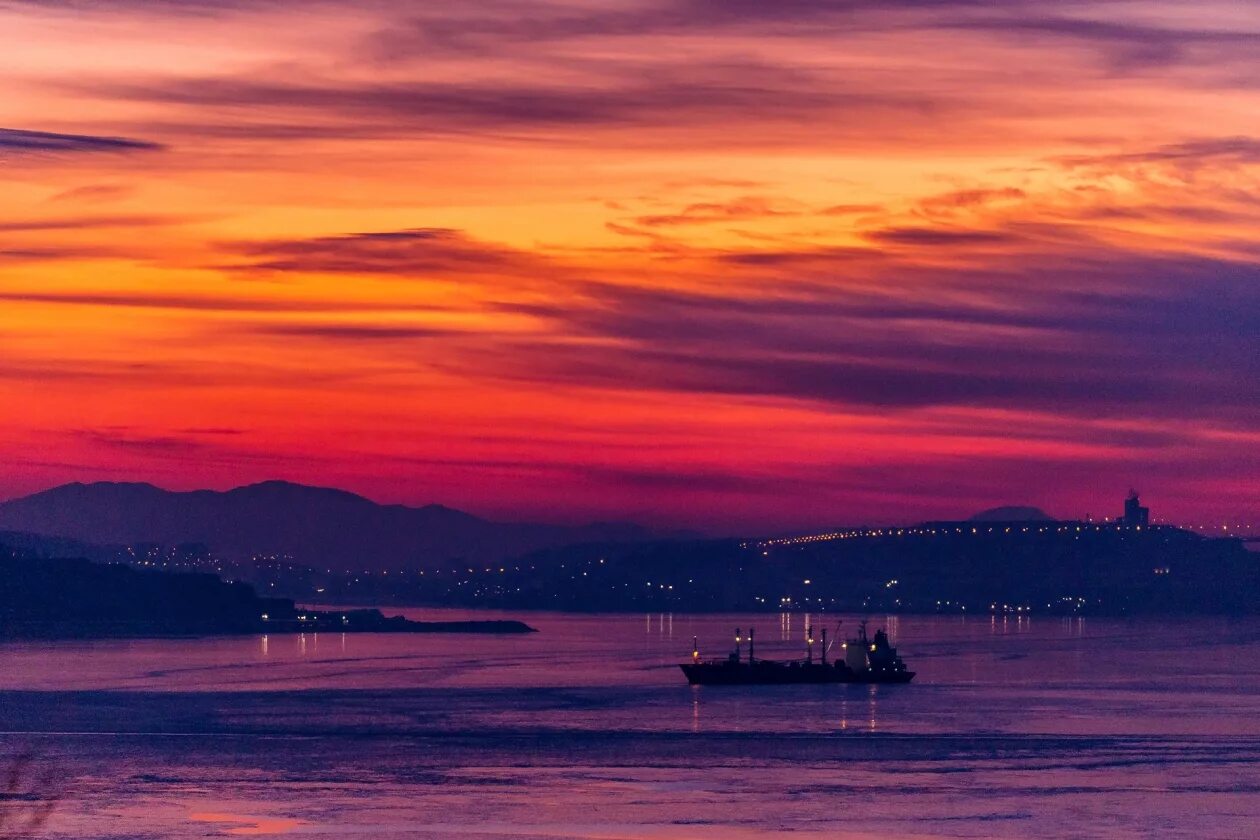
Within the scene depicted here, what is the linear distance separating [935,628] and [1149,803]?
291 ft

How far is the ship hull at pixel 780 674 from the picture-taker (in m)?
58.5

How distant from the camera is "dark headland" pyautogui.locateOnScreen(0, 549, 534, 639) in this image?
350 feet

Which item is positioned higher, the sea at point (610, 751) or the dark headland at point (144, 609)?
the dark headland at point (144, 609)

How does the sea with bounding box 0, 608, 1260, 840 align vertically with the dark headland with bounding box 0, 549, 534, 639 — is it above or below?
below

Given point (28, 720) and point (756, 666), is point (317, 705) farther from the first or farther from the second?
point (756, 666)

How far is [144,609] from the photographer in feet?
381

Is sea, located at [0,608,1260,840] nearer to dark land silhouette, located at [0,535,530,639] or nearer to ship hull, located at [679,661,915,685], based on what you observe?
ship hull, located at [679,661,915,685]

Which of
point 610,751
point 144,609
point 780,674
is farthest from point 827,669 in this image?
point 144,609

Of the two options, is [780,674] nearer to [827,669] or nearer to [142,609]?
[827,669]

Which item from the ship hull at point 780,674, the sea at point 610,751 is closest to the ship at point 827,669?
the ship hull at point 780,674

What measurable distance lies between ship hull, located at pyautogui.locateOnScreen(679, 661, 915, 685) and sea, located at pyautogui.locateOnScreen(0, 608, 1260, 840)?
3.13 ft

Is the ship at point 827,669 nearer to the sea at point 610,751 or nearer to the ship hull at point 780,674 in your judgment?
the ship hull at point 780,674

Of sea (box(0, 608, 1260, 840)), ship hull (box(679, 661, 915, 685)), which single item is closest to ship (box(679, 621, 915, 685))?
ship hull (box(679, 661, 915, 685))

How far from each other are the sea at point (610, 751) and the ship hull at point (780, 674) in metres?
0.96
